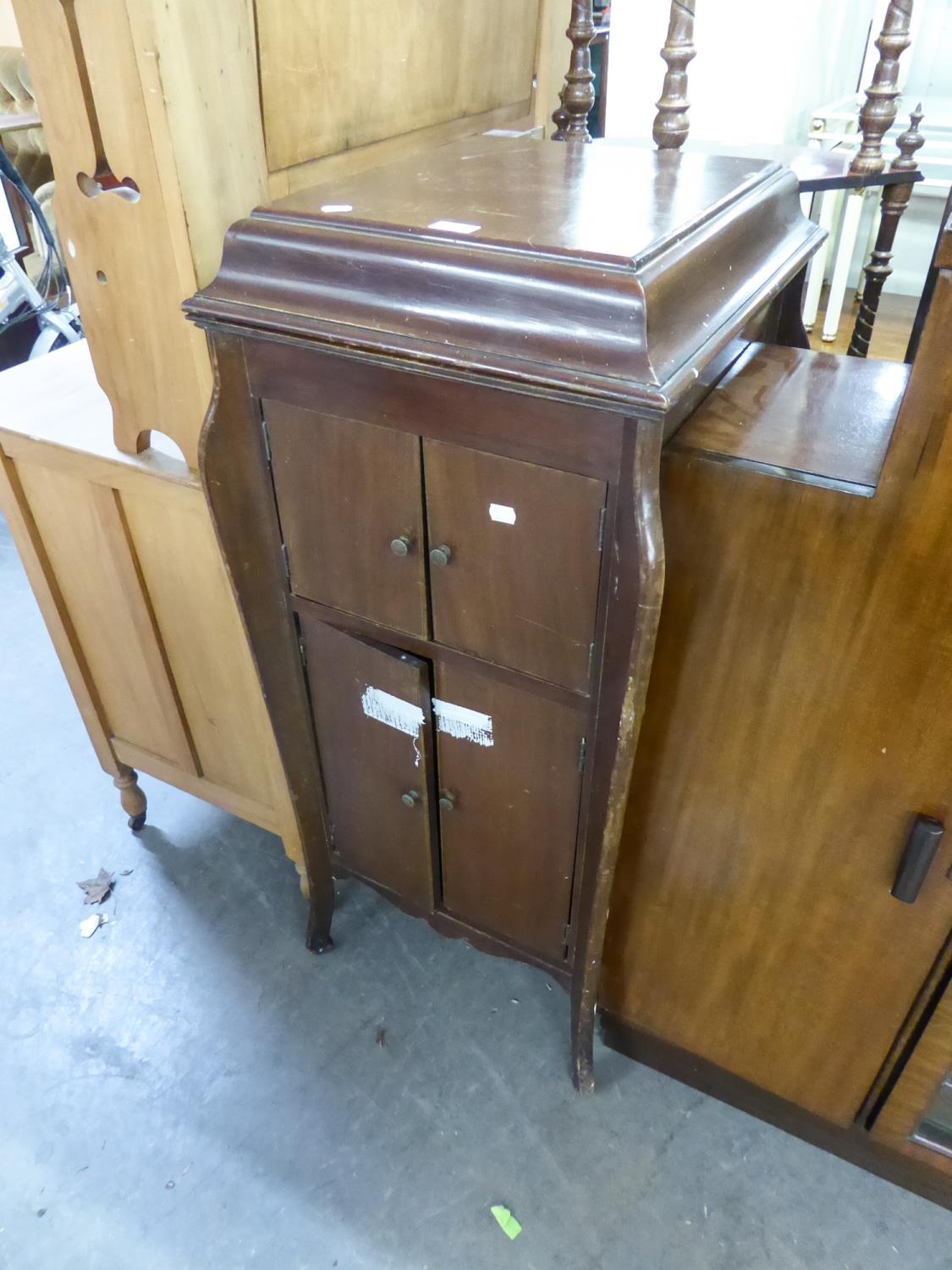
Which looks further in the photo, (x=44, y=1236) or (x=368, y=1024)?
(x=368, y=1024)

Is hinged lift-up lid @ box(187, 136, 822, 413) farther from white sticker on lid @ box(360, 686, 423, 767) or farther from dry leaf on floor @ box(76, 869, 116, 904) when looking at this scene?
dry leaf on floor @ box(76, 869, 116, 904)

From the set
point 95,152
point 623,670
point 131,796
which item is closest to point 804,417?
point 623,670

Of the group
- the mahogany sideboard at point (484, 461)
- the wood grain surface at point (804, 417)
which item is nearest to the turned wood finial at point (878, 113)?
the mahogany sideboard at point (484, 461)

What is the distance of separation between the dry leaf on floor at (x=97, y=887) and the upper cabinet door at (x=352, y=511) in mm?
925

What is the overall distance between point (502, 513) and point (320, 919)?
91 centimetres

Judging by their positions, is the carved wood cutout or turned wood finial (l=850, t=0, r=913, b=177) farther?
turned wood finial (l=850, t=0, r=913, b=177)

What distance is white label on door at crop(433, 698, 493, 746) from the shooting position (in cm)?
101

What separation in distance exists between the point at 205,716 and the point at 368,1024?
57 centimetres

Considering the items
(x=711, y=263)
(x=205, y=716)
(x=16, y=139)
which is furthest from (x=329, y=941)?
(x=16, y=139)

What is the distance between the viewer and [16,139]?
3.65 meters

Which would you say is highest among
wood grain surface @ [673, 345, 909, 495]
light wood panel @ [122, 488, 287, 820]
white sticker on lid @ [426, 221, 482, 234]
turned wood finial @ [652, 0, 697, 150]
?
turned wood finial @ [652, 0, 697, 150]

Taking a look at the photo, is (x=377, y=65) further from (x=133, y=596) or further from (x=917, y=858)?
(x=917, y=858)

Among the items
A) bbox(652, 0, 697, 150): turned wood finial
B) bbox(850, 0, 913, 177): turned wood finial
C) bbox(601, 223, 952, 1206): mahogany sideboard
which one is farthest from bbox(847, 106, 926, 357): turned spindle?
bbox(601, 223, 952, 1206): mahogany sideboard

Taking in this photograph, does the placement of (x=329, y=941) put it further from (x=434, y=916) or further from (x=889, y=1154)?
(x=889, y=1154)
